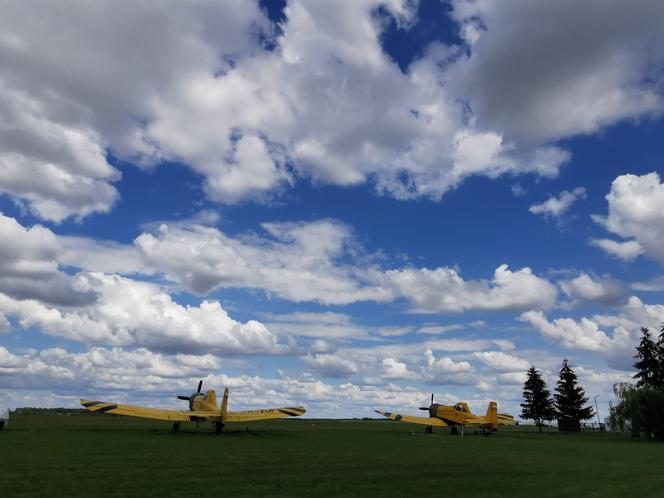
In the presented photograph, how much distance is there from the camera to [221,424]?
39.6 metres

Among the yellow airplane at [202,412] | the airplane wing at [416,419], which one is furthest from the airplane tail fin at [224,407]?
the airplane wing at [416,419]

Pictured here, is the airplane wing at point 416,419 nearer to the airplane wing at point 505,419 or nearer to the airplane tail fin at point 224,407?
the airplane wing at point 505,419

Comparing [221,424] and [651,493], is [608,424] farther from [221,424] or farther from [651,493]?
[651,493]

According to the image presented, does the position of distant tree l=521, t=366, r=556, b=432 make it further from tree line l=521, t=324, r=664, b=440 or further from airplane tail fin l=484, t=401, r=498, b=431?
airplane tail fin l=484, t=401, r=498, b=431

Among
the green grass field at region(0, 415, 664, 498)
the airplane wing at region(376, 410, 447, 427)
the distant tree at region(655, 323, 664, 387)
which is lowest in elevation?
the green grass field at region(0, 415, 664, 498)

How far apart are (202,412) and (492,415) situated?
28877 mm

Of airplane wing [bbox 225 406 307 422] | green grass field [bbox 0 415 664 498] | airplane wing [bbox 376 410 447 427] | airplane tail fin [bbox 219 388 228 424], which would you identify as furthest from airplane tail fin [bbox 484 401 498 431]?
airplane tail fin [bbox 219 388 228 424]

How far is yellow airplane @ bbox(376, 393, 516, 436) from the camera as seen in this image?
51.1 m

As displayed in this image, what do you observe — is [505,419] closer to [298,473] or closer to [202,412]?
[202,412]

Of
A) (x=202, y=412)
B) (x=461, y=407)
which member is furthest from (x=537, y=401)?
(x=202, y=412)

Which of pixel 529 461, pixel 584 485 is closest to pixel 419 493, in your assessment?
pixel 584 485

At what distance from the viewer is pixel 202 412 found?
140ft

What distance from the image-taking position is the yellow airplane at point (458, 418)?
168 feet

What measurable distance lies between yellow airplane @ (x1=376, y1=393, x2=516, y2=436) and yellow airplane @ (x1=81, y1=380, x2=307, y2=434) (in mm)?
13705
